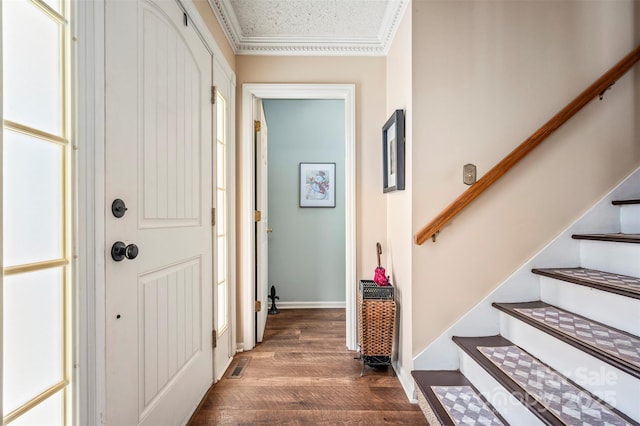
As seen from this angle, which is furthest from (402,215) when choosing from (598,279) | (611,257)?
(611,257)

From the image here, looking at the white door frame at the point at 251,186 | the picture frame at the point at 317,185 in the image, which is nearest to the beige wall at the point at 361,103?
the white door frame at the point at 251,186

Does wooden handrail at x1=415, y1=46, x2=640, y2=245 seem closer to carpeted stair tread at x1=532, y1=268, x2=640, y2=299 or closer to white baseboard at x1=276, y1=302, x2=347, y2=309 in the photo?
carpeted stair tread at x1=532, y1=268, x2=640, y2=299

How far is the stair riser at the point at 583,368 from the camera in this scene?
3.26 feet

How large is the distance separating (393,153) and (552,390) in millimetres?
1417

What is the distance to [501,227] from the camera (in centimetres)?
163

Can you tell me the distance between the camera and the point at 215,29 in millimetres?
1808

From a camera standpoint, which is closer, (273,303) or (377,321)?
(377,321)

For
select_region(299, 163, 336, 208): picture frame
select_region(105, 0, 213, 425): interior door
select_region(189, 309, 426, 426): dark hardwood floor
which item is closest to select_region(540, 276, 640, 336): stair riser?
select_region(189, 309, 426, 426): dark hardwood floor

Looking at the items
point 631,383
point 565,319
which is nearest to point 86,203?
point 631,383

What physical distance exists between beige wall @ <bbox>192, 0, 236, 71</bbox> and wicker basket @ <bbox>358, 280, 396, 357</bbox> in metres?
1.90

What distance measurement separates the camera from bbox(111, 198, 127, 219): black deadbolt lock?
36.4 inches

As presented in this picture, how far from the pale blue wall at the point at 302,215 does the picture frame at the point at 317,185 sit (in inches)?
2.3

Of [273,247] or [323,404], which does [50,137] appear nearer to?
[323,404]

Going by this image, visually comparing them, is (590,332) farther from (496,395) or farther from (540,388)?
(496,395)
